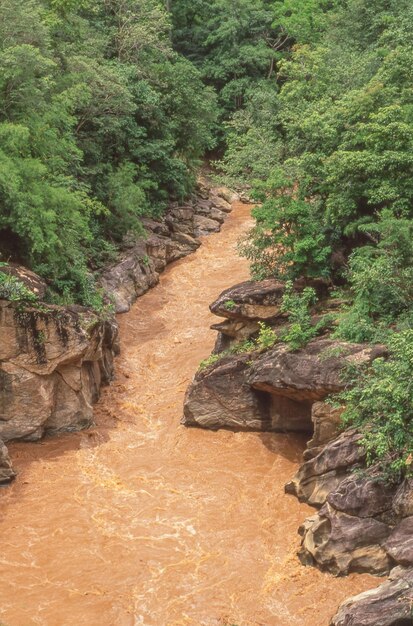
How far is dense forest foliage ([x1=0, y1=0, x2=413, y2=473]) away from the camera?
52.5 ft

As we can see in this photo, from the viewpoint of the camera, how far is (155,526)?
14.7 meters

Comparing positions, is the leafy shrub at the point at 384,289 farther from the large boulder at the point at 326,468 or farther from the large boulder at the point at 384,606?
the large boulder at the point at 384,606

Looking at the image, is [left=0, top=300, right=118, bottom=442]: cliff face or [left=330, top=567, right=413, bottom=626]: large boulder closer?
[left=330, top=567, right=413, bottom=626]: large boulder

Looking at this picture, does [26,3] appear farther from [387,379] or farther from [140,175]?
[387,379]

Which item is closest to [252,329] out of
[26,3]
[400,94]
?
[400,94]

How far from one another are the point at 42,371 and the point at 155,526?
5.66 meters

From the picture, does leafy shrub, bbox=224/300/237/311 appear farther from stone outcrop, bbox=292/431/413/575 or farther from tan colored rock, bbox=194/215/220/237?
tan colored rock, bbox=194/215/220/237

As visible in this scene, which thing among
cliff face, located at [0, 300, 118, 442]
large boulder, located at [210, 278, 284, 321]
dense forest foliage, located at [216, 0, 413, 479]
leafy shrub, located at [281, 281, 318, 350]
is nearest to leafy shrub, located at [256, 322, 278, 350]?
leafy shrub, located at [281, 281, 318, 350]

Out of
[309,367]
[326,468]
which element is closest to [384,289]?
[309,367]

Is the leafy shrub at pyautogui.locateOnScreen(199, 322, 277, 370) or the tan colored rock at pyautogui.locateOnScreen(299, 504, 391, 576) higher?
the leafy shrub at pyautogui.locateOnScreen(199, 322, 277, 370)

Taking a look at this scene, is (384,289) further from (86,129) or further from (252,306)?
(86,129)

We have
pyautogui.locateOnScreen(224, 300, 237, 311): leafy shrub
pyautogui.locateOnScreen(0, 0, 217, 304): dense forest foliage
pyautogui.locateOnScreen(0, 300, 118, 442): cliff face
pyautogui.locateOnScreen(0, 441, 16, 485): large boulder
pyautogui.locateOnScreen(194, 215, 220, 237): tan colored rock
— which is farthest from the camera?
pyautogui.locateOnScreen(194, 215, 220, 237): tan colored rock

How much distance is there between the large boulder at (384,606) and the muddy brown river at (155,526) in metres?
1.17

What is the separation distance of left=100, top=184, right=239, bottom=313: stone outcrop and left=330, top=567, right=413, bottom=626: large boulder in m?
16.5
